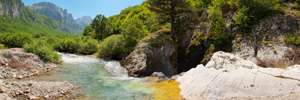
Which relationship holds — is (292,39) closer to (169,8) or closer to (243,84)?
(243,84)

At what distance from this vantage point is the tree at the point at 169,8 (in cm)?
2348

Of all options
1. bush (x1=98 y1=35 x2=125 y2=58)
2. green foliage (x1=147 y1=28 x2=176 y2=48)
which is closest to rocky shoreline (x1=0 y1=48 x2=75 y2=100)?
green foliage (x1=147 y1=28 x2=176 y2=48)

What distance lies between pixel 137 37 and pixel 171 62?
10.9m

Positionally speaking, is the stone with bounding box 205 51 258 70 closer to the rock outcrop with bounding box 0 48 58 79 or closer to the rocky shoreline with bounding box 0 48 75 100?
the rocky shoreline with bounding box 0 48 75 100

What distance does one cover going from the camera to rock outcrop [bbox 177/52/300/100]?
8914 millimetres

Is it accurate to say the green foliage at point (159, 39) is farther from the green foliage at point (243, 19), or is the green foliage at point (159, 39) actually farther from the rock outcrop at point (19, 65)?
the rock outcrop at point (19, 65)

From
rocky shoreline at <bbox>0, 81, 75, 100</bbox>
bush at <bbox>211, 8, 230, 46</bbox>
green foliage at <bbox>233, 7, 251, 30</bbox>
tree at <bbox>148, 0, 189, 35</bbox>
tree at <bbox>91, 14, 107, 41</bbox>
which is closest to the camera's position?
rocky shoreline at <bbox>0, 81, 75, 100</bbox>

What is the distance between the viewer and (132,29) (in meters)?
31.9

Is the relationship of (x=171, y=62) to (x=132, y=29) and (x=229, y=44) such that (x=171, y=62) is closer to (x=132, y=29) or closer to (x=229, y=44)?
(x=229, y=44)

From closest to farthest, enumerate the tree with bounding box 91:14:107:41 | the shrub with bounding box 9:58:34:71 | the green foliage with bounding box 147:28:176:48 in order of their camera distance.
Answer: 1. the shrub with bounding box 9:58:34:71
2. the green foliage with bounding box 147:28:176:48
3. the tree with bounding box 91:14:107:41

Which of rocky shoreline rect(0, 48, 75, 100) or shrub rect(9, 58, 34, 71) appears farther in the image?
shrub rect(9, 58, 34, 71)

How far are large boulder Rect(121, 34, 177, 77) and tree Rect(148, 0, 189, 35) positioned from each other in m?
2.98

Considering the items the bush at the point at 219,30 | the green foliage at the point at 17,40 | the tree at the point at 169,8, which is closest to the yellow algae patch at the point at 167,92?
the bush at the point at 219,30

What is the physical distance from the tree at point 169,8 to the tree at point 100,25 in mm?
38659
